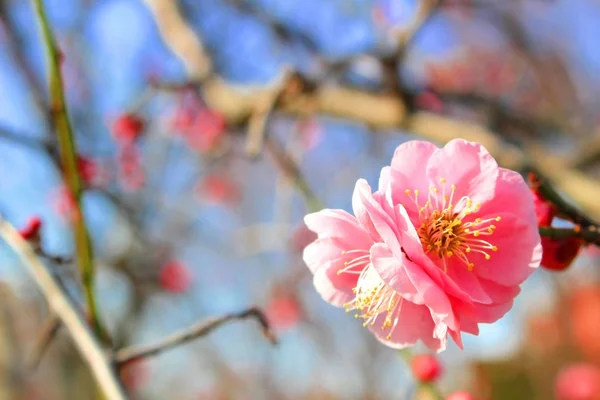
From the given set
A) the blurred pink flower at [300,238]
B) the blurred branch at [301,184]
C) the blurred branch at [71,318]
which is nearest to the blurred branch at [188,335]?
the blurred branch at [71,318]

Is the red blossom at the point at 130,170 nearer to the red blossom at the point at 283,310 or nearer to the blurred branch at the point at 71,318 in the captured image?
the red blossom at the point at 283,310

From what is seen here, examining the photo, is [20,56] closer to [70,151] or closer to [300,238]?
[300,238]

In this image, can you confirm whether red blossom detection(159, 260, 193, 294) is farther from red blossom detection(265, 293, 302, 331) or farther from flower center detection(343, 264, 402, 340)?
flower center detection(343, 264, 402, 340)

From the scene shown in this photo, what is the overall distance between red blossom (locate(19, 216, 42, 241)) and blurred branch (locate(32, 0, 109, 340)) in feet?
0.23

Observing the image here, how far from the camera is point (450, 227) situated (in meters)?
0.71

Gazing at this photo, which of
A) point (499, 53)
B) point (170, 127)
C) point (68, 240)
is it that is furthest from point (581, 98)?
point (68, 240)

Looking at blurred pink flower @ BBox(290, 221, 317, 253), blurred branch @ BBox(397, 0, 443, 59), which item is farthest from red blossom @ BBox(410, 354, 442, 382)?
blurred pink flower @ BBox(290, 221, 317, 253)

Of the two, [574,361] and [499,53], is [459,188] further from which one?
[574,361]

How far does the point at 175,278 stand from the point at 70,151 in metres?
2.56

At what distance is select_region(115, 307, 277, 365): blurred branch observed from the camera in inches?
29.4

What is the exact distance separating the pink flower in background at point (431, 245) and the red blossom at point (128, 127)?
210 centimetres

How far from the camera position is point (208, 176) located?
5.00m

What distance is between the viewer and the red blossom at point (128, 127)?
8.58 ft

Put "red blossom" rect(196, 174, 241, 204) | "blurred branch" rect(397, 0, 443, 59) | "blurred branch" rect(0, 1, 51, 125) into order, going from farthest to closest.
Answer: "red blossom" rect(196, 174, 241, 204) → "blurred branch" rect(0, 1, 51, 125) → "blurred branch" rect(397, 0, 443, 59)
